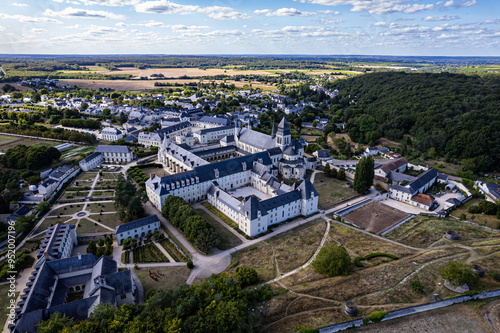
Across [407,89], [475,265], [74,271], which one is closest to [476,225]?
[475,265]

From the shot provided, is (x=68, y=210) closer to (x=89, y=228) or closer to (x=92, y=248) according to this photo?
(x=89, y=228)

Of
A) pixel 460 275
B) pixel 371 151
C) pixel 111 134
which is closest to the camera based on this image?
pixel 460 275

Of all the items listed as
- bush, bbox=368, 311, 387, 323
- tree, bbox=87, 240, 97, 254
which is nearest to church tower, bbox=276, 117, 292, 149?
tree, bbox=87, 240, 97, 254

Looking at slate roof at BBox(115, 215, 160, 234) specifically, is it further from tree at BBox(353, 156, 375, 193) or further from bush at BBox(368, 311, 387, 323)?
tree at BBox(353, 156, 375, 193)

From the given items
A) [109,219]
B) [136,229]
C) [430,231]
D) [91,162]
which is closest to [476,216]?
[430,231]

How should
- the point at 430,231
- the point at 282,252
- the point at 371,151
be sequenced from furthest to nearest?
1. the point at 371,151
2. the point at 430,231
3. the point at 282,252

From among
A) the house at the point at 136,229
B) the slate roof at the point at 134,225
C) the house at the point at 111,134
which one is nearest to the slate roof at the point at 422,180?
the house at the point at 136,229

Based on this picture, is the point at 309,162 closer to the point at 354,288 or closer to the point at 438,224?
the point at 438,224
